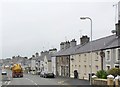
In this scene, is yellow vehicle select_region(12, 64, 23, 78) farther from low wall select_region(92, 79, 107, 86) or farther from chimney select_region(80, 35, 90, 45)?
low wall select_region(92, 79, 107, 86)

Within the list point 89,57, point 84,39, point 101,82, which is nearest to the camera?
point 101,82

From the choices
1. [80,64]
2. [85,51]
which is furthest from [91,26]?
[80,64]

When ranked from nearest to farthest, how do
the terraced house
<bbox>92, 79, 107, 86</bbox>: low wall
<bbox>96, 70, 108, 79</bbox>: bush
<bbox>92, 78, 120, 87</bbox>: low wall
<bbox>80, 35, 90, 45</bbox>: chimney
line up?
1. <bbox>92, 78, 120, 87</bbox>: low wall
2. <bbox>92, 79, 107, 86</bbox>: low wall
3. <bbox>96, 70, 108, 79</bbox>: bush
4. the terraced house
5. <bbox>80, 35, 90, 45</bbox>: chimney

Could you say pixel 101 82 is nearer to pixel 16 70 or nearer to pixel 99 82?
pixel 99 82

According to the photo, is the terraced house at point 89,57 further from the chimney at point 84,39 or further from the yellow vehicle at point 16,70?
the yellow vehicle at point 16,70

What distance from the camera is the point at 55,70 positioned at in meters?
75.1

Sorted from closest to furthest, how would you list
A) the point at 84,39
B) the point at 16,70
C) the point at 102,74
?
the point at 102,74 → the point at 16,70 → the point at 84,39

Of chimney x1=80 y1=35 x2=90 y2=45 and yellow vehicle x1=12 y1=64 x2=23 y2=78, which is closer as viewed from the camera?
yellow vehicle x1=12 y1=64 x2=23 y2=78

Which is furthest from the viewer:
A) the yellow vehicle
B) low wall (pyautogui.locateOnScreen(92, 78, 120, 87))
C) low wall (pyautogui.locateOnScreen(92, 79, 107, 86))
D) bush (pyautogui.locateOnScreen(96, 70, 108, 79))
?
the yellow vehicle

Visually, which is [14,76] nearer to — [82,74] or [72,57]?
[72,57]

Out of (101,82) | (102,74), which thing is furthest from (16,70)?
(101,82)

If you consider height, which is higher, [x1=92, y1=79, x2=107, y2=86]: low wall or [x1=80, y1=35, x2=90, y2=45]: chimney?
[x1=80, y1=35, x2=90, y2=45]: chimney

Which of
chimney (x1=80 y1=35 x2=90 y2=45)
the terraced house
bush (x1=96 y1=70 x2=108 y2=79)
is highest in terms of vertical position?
chimney (x1=80 y1=35 x2=90 y2=45)

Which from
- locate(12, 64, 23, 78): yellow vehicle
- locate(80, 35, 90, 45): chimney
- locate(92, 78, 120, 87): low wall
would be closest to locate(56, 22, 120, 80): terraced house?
locate(80, 35, 90, 45): chimney
